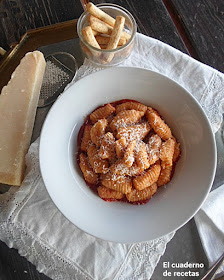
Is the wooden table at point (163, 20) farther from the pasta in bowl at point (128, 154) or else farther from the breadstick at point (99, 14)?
the pasta in bowl at point (128, 154)

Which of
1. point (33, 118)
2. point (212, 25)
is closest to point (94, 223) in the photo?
point (33, 118)

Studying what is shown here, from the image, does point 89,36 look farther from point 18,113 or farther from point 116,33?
point 18,113

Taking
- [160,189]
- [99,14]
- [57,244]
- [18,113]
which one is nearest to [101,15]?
[99,14]

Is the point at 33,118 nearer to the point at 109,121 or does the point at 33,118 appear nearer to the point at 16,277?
the point at 109,121

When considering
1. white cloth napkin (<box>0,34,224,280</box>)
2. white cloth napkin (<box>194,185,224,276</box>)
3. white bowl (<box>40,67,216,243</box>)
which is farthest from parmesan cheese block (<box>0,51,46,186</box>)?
white cloth napkin (<box>194,185,224,276</box>)

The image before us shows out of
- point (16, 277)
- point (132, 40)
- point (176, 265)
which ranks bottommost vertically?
point (16, 277)

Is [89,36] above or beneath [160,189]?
above

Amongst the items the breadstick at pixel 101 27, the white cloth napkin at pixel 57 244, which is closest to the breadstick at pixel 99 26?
the breadstick at pixel 101 27
